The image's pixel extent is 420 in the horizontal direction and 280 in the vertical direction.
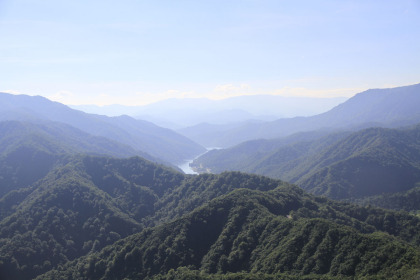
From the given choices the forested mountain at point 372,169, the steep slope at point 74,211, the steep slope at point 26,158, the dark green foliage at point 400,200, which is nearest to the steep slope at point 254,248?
the steep slope at point 74,211

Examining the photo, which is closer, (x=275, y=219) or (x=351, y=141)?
(x=275, y=219)

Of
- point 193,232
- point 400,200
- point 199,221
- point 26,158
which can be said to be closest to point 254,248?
point 193,232

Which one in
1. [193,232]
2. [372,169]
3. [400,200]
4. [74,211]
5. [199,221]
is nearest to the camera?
[193,232]

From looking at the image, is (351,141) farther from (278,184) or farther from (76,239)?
(76,239)

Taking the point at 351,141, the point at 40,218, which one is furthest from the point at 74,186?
the point at 351,141

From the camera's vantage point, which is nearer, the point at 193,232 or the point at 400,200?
the point at 193,232

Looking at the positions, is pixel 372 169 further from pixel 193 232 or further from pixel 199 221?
pixel 193 232
